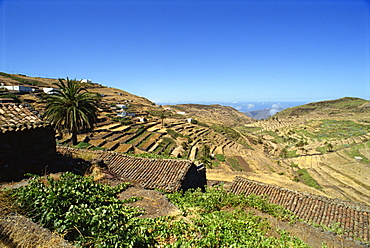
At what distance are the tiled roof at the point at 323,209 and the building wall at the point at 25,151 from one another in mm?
13067

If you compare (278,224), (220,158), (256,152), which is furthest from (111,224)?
(256,152)

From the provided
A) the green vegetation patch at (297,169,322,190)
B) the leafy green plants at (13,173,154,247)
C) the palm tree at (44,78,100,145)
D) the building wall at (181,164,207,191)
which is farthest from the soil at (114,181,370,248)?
the green vegetation patch at (297,169,322,190)

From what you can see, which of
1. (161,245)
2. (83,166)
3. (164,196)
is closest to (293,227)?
(164,196)

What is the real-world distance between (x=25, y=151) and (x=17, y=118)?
1.64 m

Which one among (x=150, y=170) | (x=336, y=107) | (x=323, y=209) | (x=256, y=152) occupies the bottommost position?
(x=256, y=152)

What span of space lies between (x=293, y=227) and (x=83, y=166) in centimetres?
1148

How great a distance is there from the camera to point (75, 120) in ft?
63.2

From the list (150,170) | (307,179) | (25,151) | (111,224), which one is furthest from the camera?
(307,179)

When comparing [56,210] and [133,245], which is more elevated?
[56,210]

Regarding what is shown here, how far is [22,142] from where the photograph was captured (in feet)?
30.4

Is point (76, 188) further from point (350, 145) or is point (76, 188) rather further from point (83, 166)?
point (350, 145)

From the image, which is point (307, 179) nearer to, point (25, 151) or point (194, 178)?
point (194, 178)

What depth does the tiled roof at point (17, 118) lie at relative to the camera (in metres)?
8.76

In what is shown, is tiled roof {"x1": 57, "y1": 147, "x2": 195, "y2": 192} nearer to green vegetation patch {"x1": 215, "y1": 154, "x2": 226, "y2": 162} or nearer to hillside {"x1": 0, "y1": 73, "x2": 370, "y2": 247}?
hillside {"x1": 0, "y1": 73, "x2": 370, "y2": 247}
